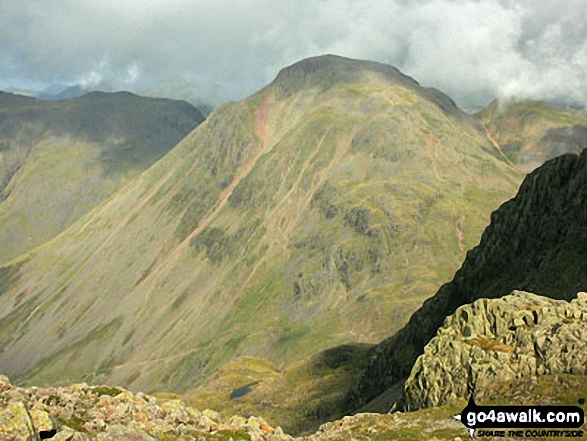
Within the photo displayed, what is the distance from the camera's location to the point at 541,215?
10931 cm

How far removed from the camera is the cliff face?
9162 centimetres

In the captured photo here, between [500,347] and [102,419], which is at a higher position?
[500,347]

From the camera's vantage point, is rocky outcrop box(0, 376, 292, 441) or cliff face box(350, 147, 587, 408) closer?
rocky outcrop box(0, 376, 292, 441)

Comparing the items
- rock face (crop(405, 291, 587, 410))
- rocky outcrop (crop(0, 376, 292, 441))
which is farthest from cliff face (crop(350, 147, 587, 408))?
rocky outcrop (crop(0, 376, 292, 441))

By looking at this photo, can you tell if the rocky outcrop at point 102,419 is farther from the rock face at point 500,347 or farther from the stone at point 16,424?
the rock face at point 500,347

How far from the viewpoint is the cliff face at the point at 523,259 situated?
301ft

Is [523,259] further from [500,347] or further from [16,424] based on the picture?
[16,424]

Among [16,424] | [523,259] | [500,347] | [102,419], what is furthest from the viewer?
[523,259]

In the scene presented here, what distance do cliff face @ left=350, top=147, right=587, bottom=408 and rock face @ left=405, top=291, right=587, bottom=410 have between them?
20.4m

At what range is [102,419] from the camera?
3177 cm

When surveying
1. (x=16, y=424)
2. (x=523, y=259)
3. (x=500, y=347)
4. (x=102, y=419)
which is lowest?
(x=102, y=419)

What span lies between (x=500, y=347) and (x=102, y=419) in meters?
44.2

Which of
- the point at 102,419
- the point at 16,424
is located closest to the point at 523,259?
the point at 102,419

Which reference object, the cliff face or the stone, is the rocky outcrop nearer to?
the stone
